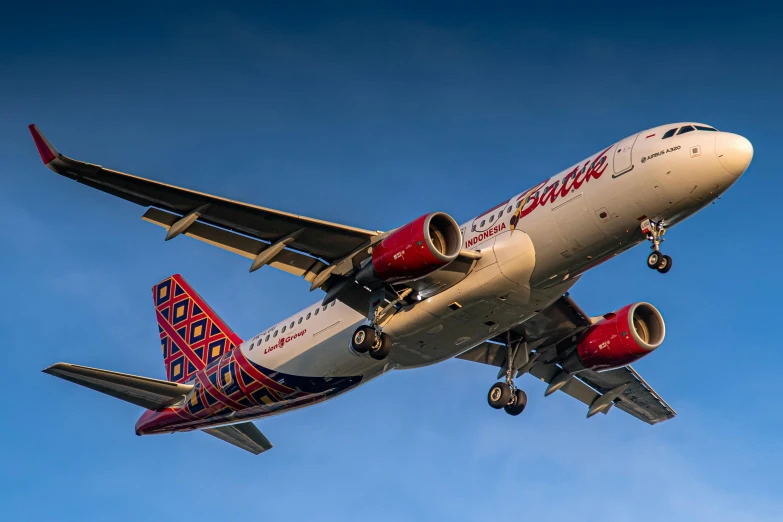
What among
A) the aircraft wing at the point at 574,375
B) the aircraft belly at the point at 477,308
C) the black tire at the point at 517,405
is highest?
the aircraft wing at the point at 574,375

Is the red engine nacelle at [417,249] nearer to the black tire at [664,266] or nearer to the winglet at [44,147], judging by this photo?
the black tire at [664,266]

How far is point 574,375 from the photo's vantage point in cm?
3547

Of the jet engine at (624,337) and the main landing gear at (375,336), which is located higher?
the jet engine at (624,337)

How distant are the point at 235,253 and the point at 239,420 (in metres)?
8.83

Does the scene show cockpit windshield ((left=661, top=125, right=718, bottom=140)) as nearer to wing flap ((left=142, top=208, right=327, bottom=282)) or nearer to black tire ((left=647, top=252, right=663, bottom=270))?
black tire ((left=647, top=252, right=663, bottom=270))

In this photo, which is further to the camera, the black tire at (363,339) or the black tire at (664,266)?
the black tire at (363,339)

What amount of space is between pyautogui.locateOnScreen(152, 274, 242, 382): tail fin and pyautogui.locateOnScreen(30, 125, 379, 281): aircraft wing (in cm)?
869

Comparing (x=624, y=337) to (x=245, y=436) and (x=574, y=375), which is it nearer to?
(x=574, y=375)

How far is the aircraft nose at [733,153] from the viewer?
83.0ft

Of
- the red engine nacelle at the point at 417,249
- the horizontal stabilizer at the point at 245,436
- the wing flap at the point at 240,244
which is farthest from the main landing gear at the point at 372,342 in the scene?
the horizontal stabilizer at the point at 245,436

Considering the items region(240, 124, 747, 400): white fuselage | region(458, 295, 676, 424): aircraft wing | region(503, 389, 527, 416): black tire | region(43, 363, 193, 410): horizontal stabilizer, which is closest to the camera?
region(240, 124, 747, 400): white fuselage

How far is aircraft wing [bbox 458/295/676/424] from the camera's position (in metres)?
33.9

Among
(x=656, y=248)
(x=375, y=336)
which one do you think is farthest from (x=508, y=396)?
(x=656, y=248)

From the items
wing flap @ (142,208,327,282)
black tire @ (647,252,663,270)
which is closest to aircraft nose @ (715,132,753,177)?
black tire @ (647,252,663,270)
